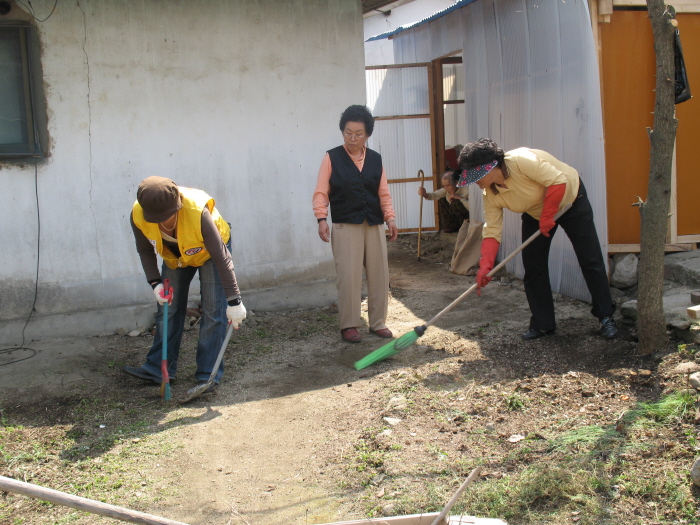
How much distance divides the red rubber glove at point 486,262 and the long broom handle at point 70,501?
306 cm

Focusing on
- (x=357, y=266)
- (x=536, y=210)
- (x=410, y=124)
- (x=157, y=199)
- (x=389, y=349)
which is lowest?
(x=389, y=349)

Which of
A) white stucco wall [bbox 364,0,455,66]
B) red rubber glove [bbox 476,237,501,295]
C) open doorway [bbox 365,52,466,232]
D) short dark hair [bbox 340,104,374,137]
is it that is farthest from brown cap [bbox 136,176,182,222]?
white stucco wall [bbox 364,0,455,66]

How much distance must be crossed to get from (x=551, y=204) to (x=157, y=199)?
269 centimetres

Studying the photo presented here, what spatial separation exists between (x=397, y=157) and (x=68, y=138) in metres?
4.56

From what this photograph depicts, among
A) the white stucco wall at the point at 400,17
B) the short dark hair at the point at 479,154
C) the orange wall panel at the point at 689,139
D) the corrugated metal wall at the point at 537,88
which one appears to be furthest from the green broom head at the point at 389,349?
the white stucco wall at the point at 400,17

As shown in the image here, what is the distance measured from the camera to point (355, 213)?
5277 millimetres

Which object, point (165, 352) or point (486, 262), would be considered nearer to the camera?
point (165, 352)

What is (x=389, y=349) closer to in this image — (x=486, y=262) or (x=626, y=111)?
(x=486, y=262)

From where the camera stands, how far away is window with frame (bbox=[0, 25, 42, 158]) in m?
5.41

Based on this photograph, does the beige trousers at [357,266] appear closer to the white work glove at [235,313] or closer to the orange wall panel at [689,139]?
the white work glove at [235,313]

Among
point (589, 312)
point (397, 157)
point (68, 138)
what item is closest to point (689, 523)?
point (589, 312)

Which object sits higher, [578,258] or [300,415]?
[578,258]

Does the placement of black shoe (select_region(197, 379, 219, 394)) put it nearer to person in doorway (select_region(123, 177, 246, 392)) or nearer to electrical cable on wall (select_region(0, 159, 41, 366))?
person in doorway (select_region(123, 177, 246, 392))

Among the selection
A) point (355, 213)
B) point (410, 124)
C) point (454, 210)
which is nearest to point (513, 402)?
point (355, 213)
